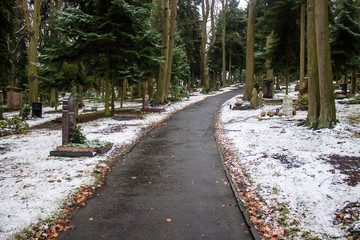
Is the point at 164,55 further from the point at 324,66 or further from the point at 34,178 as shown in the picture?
the point at 34,178

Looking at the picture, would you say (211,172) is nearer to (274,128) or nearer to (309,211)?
(309,211)

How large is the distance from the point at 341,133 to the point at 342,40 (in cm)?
1317

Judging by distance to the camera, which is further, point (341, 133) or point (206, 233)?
point (341, 133)

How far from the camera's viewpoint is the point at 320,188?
4473mm

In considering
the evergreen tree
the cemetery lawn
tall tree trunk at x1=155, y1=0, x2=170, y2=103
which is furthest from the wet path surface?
the evergreen tree

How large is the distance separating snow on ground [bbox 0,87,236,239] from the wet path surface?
619 mm

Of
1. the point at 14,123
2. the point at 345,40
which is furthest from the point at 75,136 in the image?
the point at 345,40

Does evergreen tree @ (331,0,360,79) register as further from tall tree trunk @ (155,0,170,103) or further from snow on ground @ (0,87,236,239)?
snow on ground @ (0,87,236,239)

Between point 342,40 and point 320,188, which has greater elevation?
point 342,40

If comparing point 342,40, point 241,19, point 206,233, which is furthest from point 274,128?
point 241,19

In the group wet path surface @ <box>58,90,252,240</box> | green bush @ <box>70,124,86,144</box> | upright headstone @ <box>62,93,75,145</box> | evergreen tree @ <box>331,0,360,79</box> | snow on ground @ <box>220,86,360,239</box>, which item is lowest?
wet path surface @ <box>58,90,252,240</box>

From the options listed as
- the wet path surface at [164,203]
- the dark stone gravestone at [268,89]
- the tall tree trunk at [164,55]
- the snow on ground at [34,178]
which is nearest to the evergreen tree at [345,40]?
the dark stone gravestone at [268,89]

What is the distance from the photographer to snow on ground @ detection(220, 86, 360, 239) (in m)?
3.83

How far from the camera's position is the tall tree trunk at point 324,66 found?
8195 mm
